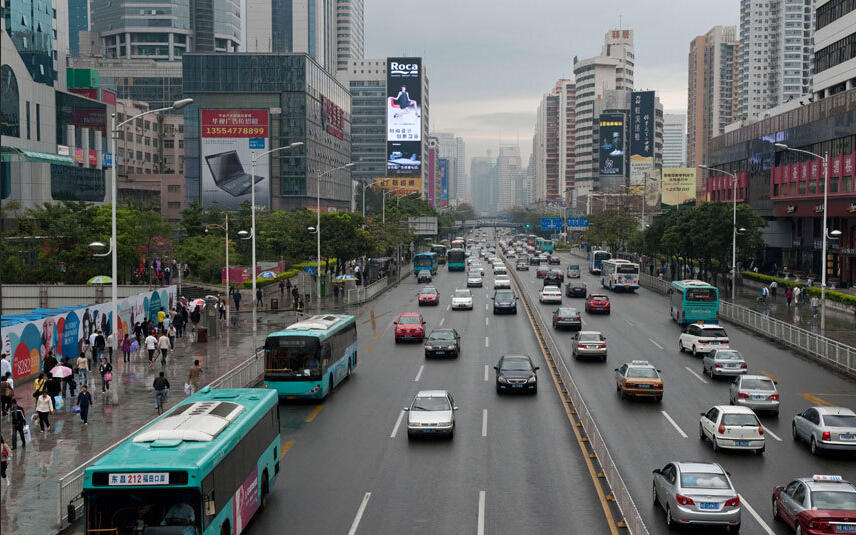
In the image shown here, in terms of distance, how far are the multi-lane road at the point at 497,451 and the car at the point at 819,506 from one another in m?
0.70

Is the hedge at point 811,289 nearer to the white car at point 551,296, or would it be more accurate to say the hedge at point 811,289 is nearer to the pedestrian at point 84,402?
the white car at point 551,296

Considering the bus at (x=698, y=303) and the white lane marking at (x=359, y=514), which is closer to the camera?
the white lane marking at (x=359, y=514)

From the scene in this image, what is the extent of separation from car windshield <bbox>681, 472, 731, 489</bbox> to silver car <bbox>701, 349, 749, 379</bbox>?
725 inches

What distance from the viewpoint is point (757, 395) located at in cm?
2753

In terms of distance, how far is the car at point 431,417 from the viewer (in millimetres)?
24094

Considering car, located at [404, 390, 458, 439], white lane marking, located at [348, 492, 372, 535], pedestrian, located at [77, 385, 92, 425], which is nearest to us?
white lane marking, located at [348, 492, 372, 535]

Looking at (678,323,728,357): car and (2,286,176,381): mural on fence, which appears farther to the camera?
(678,323,728,357): car

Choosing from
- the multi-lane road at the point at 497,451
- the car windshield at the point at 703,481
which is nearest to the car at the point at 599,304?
the multi-lane road at the point at 497,451

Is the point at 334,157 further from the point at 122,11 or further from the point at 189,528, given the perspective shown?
the point at 189,528

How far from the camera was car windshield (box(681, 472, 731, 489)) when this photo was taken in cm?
1653

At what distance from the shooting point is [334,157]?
154 m

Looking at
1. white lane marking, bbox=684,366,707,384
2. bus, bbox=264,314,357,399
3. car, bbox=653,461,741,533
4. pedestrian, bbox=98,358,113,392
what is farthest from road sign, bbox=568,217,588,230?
car, bbox=653,461,741,533

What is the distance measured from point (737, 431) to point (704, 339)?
1859cm

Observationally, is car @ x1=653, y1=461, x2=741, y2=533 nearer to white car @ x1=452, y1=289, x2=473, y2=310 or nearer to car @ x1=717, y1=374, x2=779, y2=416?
car @ x1=717, y1=374, x2=779, y2=416
